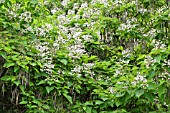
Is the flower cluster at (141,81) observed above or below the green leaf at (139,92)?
above

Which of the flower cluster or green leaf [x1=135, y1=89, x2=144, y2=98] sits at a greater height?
the flower cluster

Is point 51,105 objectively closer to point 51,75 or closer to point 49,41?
point 51,75

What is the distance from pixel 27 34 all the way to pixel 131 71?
3.79ft

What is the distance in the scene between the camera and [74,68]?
10.5 ft

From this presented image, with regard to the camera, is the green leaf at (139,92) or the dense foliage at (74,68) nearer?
the green leaf at (139,92)

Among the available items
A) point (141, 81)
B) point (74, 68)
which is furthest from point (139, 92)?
point (74, 68)

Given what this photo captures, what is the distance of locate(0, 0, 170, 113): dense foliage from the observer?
2.80 metres

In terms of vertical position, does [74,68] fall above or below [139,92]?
above

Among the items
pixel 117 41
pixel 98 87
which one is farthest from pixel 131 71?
pixel 117 41

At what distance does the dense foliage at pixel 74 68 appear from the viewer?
2.80 m

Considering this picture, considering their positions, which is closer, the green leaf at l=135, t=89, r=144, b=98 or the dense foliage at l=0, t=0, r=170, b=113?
the green leaf at l=135, t=89, r=144, b=98

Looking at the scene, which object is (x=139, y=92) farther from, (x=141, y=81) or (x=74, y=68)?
(x=74, y=68)

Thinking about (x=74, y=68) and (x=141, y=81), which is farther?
(x=74, y=68)

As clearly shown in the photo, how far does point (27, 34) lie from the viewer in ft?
10.7
